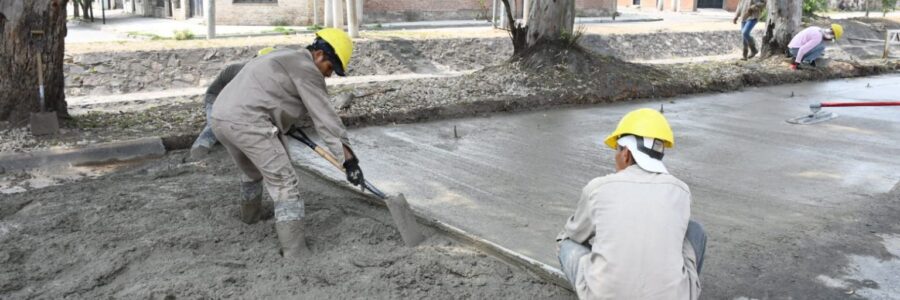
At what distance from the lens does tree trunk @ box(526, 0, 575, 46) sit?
10570mm

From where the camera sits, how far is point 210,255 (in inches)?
160

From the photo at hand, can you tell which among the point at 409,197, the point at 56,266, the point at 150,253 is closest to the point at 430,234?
the point at 409,197

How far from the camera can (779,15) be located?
1416 centimetres

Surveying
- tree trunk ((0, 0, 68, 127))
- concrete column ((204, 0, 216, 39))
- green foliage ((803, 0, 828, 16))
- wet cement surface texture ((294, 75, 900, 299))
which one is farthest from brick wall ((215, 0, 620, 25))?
tree trunk ((0, 0, 68, 127))

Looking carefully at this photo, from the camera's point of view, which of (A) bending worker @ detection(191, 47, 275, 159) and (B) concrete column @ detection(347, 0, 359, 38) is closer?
(A) bending worker @ detection(191, 47, 275, 159)

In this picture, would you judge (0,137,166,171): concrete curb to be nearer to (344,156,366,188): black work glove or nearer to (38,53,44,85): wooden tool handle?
(38,53,44,85): wooden tool handle

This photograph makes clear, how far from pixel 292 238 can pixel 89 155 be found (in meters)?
3.09

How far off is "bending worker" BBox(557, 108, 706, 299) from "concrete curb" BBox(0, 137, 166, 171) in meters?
4.82

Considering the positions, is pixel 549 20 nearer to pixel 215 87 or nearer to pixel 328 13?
pixel 215 87

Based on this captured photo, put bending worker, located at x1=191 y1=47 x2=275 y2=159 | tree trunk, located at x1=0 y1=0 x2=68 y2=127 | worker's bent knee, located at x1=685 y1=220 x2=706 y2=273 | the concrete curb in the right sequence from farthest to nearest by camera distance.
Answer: tree trunk, located at x1=0 y1=0 x2=68 y2=127
the concrete curb
bending worker, located at x1=191 y1=47 x2=275 y2=159
worker's bent knee, located at x1=685 y1=220 x2=706 y2=273

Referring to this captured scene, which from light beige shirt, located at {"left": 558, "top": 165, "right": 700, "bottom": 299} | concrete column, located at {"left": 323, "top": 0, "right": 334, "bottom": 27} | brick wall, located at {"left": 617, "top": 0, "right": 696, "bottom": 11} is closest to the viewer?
light beige shirt, located at {"left": 558, "top": 165, "right": 700, "bottom": 299}

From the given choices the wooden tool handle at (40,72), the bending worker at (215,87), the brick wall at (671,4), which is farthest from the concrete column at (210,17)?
the brick wall at (671,4)

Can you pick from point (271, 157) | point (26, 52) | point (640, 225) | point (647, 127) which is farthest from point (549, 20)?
point (640, 225)

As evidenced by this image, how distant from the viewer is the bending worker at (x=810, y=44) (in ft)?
42.2
